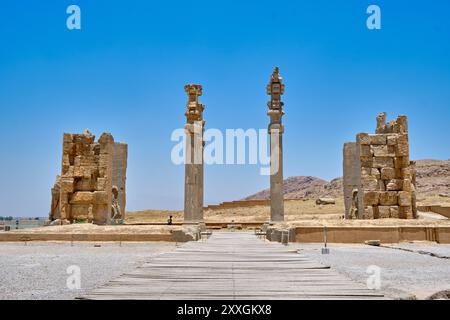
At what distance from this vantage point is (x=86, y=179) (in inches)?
833

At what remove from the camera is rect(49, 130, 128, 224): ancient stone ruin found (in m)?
20.9

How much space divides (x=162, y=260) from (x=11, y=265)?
145 inches

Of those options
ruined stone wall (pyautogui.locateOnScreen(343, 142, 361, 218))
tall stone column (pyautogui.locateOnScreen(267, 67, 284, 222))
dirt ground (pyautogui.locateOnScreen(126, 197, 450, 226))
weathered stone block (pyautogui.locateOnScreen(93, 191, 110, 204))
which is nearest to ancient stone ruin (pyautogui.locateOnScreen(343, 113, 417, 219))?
tall stone column (pyautogui.locateOnScreen(267, 67, 284, 222))

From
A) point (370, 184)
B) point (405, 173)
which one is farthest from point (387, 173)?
point (370, 184)

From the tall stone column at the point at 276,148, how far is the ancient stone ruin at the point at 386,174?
3.96 m

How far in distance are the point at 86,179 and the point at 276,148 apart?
8.95 m

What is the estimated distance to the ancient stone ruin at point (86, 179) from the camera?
20.9 metres

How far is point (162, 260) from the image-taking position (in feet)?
30.1

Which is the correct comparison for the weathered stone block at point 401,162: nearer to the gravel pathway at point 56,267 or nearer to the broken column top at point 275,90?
the broken column top at point 275,90

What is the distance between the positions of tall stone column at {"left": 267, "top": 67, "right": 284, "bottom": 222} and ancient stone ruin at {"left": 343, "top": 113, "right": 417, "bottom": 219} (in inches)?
156

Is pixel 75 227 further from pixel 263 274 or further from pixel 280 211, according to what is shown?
pixel 263 274

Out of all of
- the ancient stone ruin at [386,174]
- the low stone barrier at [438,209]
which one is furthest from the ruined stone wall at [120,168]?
the low stone barrier at [438,209]

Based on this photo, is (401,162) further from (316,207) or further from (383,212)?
(316,207)

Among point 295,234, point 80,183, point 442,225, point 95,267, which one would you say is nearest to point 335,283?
point 95,267
